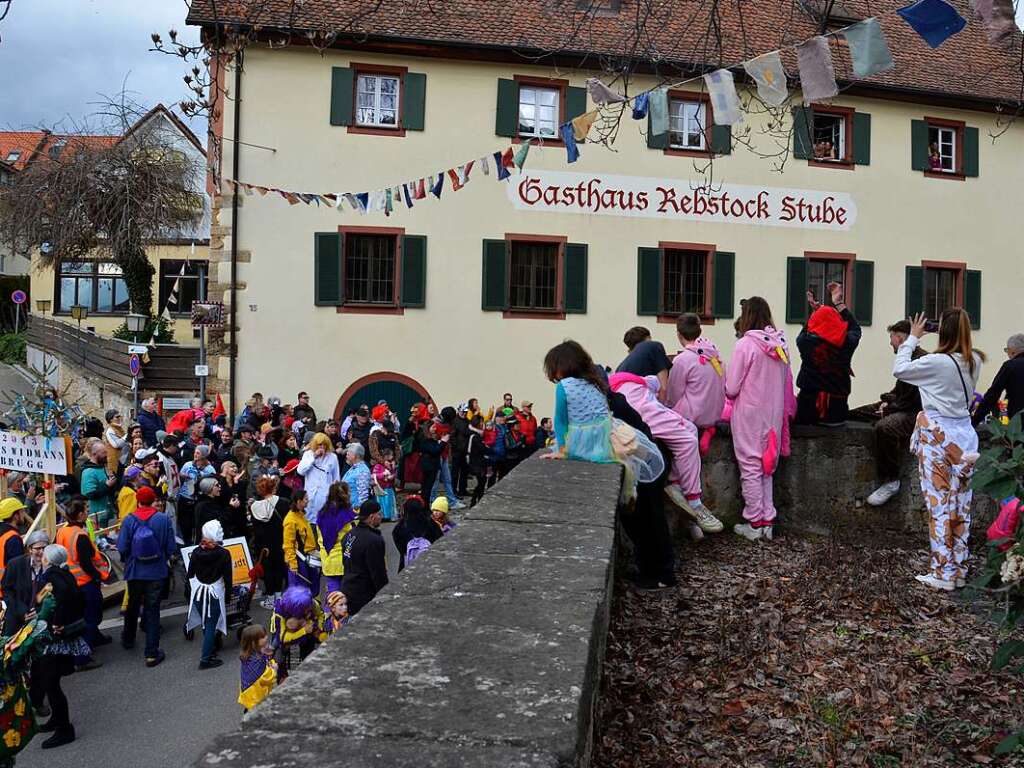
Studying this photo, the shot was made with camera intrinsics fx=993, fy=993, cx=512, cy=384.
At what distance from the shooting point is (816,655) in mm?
4496

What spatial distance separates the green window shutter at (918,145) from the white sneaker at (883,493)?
1811cm

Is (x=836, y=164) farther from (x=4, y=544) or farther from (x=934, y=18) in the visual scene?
(x=4, y=544)

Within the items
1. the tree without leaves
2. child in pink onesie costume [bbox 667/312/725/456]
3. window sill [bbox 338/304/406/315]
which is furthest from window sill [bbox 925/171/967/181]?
the tree without leaves

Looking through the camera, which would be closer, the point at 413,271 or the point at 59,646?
the point at 59,646

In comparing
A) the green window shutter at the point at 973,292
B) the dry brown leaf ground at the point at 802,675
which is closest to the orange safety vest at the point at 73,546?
the dry brown leaf ground at the point at 802,675

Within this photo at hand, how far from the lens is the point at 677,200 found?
21938 mm

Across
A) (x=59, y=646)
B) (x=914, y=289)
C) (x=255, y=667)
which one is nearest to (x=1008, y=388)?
(x=255, y=667)

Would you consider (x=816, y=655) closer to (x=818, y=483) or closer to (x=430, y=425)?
(x=818, y=483)

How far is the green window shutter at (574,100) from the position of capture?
834 inches

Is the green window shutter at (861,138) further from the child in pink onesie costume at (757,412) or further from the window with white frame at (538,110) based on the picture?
the child in pink onesie costume at (757,412)

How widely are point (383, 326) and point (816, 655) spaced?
55.5ft

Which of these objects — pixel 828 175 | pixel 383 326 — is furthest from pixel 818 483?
pixel 828 175

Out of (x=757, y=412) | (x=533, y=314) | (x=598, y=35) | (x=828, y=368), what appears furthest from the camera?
(x=533, y=314)

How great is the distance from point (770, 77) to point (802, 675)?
476 cm
